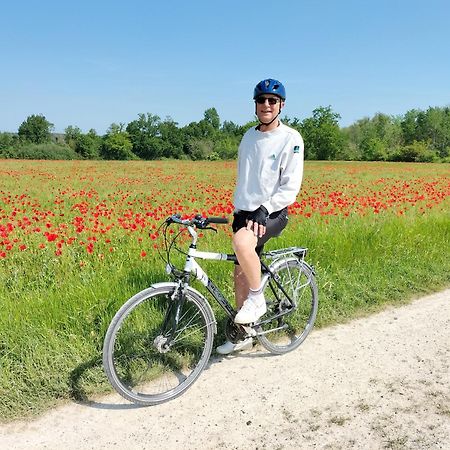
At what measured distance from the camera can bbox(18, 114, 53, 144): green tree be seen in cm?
10212

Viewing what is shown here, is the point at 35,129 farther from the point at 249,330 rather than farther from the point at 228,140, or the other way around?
the point at 249,330

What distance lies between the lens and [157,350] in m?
3.37

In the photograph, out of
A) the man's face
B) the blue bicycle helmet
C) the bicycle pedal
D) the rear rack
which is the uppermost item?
the blue bicycle helmet

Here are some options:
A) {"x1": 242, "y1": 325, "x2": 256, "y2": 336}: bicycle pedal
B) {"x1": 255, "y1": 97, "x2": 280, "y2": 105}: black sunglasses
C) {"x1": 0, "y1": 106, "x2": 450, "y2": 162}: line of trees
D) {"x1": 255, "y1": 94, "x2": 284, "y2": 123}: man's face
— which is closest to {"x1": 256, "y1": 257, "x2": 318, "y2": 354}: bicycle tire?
{"x1": 242, "y1": 325, "x2": 256, "y2": 336}: bicycle pedal

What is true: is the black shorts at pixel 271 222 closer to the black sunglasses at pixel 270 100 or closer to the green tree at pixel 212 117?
the black sunglasses at pixel 270 100

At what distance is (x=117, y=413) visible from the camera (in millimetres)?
3082

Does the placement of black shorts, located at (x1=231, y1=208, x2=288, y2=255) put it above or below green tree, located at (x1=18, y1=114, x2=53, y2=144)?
below

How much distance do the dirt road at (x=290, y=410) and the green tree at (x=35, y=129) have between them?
108651 millimetres

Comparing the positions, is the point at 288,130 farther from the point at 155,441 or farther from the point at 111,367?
the point at 155,441

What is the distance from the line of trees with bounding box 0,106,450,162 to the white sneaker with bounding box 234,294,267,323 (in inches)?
3350

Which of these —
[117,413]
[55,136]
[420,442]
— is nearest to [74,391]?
[117,413]

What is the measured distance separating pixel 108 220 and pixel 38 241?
176cm

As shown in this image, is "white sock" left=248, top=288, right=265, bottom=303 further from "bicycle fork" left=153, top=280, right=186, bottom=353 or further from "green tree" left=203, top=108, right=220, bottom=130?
"green tree" left=203, top=108, right=220, bottom=130

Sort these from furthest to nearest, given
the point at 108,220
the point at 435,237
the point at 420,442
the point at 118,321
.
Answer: the point at 108,220, the point at 435,237, the point at 118,321, the point at 420,442
